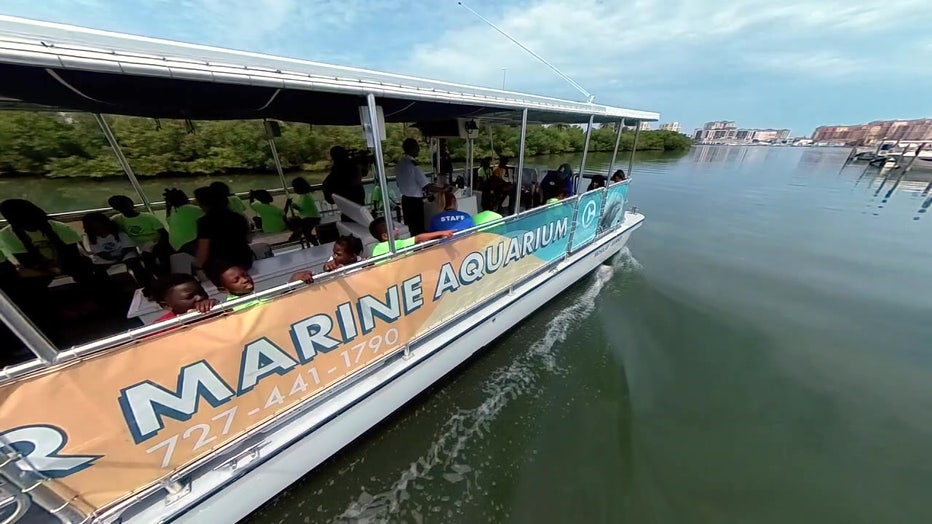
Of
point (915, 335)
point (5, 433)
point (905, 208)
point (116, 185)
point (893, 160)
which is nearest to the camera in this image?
point (5, 433)

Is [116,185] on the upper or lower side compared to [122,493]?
lower

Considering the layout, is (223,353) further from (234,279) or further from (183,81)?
(183,81)

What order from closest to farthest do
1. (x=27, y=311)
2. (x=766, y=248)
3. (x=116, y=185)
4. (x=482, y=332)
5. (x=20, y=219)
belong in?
(x=27, y=311), (x=20, y=219), (x=482, y=332), (x=766, y=248), (x=116, y=185)

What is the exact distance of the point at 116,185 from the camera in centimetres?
1575

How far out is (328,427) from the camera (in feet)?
8.54

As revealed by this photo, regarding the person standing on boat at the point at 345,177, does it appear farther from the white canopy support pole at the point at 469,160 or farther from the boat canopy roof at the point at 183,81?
the white canopy support pole at the point at 469,160

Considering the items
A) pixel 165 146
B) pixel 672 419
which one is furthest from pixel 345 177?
pixel 165 146

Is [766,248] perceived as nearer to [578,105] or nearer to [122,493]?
[578,105]

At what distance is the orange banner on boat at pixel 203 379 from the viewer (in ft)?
4.81

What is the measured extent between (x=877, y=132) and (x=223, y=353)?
139323 mm

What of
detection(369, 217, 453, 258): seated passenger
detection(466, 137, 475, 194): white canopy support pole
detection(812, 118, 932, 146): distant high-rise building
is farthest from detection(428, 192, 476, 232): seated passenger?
detection(812, 118, 932, 146): distant high-rise building

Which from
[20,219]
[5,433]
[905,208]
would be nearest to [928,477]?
[5,433]

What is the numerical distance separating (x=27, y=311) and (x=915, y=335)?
10901 mm

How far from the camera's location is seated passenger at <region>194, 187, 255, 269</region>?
282 centimetres
